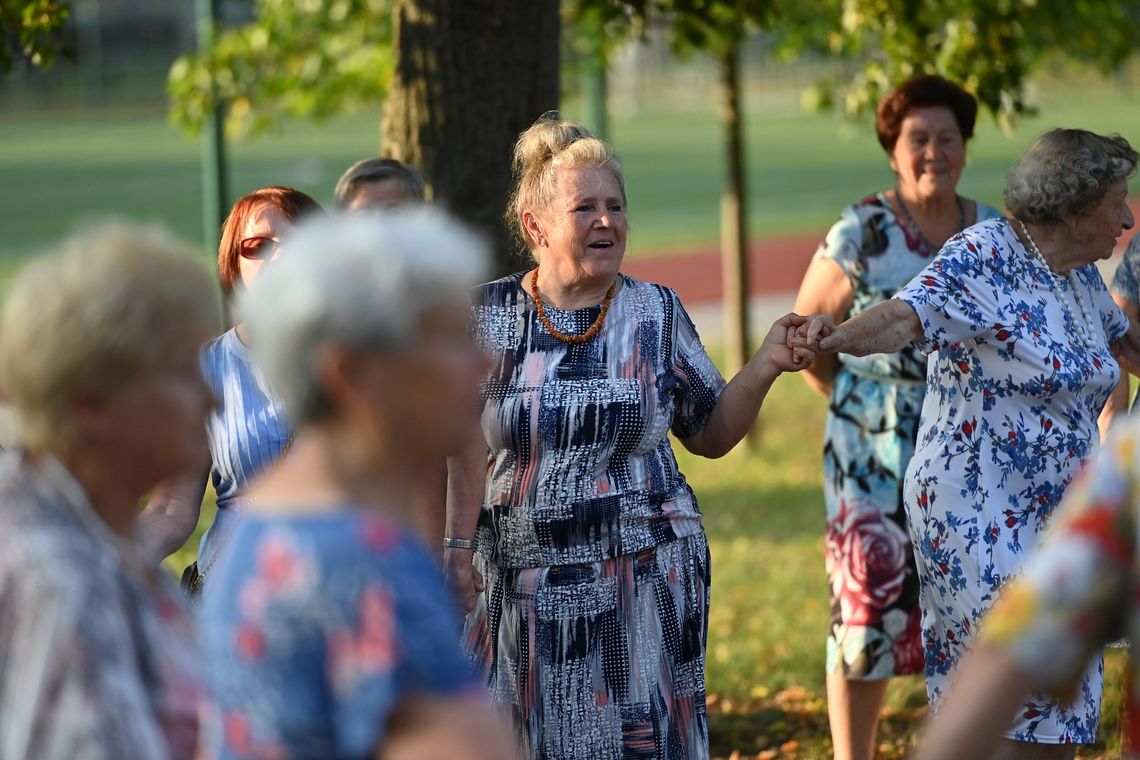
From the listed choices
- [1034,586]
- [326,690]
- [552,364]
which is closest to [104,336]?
[326,690]

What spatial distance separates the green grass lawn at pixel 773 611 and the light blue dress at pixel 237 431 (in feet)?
8.93

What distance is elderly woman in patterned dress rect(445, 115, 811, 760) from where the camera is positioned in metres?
3.93

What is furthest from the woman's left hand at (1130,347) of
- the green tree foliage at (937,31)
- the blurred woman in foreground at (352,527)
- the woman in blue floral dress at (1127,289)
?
the blurred woman in foreground at (352,527)

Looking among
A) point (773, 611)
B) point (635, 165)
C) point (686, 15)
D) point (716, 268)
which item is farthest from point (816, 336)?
point (635, 165)

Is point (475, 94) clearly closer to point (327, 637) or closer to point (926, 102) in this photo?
point (926, 102)

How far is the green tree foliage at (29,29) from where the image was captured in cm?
519

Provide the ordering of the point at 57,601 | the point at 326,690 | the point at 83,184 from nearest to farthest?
the point at 326,690, the point at 57,601, the point at 83,184

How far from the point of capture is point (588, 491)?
3918mm

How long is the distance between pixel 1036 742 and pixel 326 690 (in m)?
2.92

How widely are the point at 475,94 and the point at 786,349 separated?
1998 mm

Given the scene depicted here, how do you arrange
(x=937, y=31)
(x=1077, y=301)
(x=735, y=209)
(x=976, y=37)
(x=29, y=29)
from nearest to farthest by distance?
1. (x=1077, y=301)
2. (x=29, y=29)
3. (x=976, y=37)
4. (x=937, y=31)
5. (x=735, y=209)

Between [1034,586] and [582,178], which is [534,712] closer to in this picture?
[582,178]

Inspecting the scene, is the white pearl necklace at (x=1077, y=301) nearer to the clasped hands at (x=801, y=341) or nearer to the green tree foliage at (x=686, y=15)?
the clasped hands at (x=801, y=341)

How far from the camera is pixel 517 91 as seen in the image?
554 centimetres
